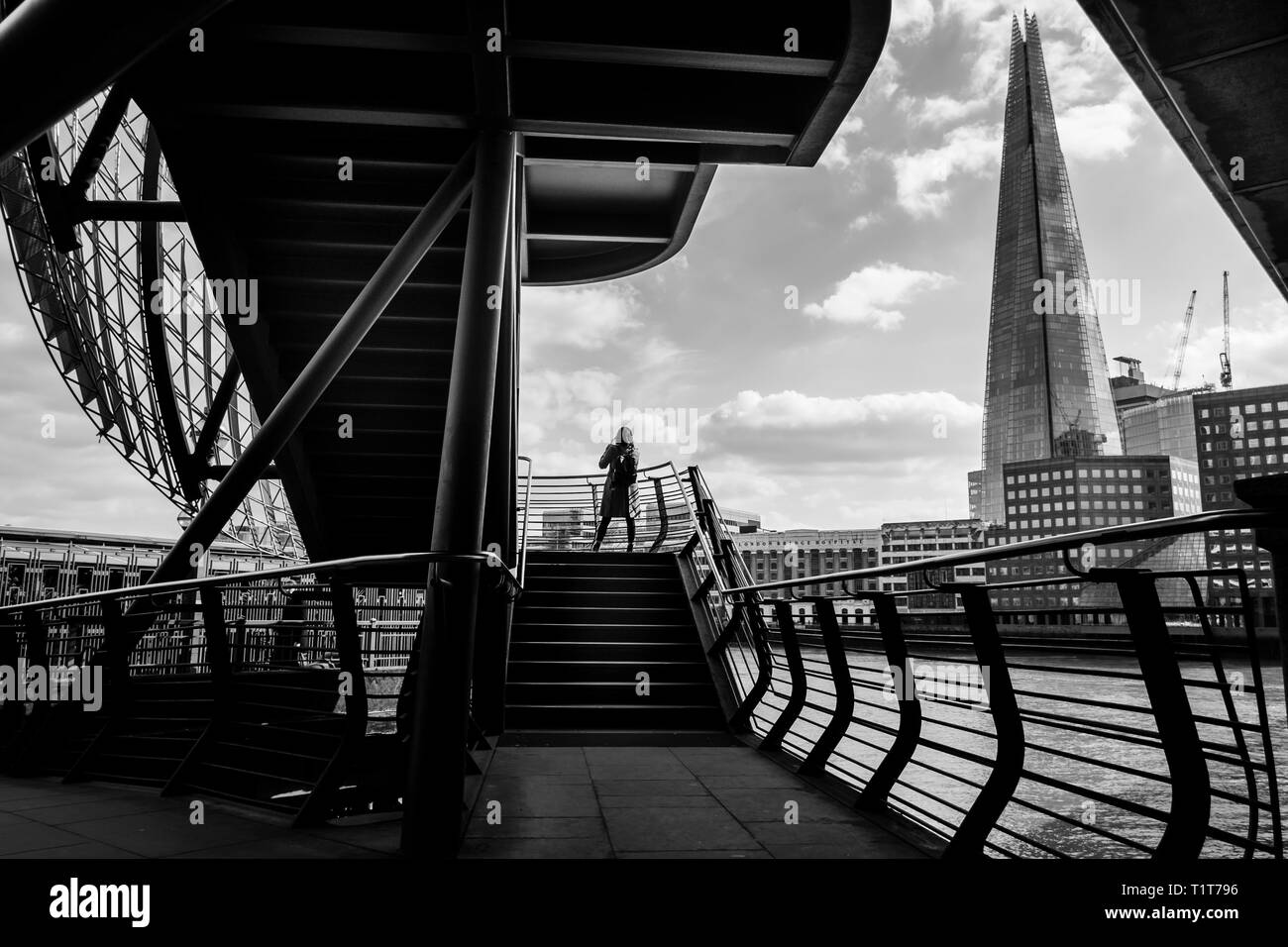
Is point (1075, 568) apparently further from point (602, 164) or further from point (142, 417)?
point (142, 417)

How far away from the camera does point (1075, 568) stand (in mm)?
2529

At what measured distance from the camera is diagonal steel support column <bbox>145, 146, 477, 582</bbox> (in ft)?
18.1

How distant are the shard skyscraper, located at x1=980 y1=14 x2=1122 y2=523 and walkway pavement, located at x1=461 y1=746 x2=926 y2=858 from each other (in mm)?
160161

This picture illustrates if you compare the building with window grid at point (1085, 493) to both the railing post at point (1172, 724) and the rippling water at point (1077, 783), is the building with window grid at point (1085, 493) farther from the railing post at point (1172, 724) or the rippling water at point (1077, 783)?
the railing post at point (1172, 724)

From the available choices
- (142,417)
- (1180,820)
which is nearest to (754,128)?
(1180,820)

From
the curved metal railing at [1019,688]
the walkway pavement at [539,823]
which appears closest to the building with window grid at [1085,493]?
the curved metal railing at [1019,688]

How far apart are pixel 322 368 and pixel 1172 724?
5.12m

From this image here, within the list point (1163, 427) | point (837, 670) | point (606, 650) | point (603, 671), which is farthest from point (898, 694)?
point (1163, 427)

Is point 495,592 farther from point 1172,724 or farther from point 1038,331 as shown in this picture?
point 1038,331

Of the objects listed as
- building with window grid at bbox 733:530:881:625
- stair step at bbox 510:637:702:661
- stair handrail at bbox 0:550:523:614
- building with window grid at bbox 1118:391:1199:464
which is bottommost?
building with window grid at bbox 733:530:881:625

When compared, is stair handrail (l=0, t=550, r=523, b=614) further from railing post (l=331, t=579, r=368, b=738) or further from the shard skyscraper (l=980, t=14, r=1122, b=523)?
the shard skyscraper (l=980, t=14, r=1122, b=523)

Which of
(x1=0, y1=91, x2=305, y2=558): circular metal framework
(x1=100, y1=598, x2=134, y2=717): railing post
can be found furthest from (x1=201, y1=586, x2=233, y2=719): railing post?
(x1=0, y1=91, x2=305, y2=558): circular metal framework

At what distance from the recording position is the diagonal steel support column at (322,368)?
5.51 metres
